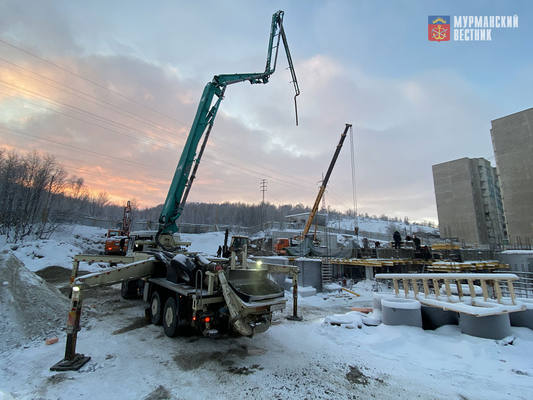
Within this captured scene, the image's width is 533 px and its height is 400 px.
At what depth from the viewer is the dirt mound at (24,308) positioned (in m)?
5.78

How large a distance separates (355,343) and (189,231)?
160 ft

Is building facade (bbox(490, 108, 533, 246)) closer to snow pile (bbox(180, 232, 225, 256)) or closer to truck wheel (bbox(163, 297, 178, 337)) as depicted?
truck wheel (bbox(163, 297, 178, 337))

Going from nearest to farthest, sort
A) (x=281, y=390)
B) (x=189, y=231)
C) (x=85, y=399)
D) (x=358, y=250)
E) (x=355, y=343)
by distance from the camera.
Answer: (x=85, y=399)
(x=281, y=390)
(x=355, y=343)
(x=358, y=250)
(x=189, y=231)

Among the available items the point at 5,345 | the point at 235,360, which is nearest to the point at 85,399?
the point at 235,360

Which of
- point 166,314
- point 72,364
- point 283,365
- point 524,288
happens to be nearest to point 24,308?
point 72,364

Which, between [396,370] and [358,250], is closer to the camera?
[396,370]

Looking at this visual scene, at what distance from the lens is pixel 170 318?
6.38m

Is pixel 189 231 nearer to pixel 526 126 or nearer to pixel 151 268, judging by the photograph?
pixel 151 268

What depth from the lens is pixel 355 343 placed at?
600 centimetres

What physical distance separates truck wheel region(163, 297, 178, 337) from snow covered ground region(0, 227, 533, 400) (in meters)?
0.23

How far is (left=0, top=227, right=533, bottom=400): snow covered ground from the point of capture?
394 cm

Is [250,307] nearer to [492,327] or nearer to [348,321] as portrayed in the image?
[348,321]

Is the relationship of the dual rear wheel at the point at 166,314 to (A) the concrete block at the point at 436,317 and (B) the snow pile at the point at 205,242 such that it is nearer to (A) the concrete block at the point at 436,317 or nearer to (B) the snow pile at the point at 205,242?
(A) the concrete block at the point at 436,317

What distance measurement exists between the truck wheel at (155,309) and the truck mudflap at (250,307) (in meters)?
3.02
